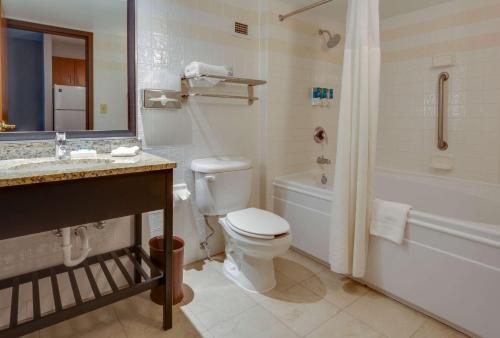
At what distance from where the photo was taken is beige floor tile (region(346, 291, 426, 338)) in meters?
1.62

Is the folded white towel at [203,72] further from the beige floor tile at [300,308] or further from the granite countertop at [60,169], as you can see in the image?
the beige floor tile at [300,308]

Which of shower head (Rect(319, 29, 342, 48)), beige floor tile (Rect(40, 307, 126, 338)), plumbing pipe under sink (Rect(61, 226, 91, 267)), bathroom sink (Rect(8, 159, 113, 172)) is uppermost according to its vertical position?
shower head (Rect(319, 29, 342, 48))

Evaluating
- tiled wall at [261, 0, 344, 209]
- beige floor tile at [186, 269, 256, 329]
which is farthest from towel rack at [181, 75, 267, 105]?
beige floor tile at [186, 269, 256, 329]

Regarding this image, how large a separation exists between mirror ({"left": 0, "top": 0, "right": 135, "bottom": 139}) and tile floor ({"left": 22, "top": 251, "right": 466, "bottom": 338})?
3.29ft

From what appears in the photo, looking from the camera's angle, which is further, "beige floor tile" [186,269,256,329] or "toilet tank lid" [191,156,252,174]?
"toilet tank lid" [191,156,252,174]

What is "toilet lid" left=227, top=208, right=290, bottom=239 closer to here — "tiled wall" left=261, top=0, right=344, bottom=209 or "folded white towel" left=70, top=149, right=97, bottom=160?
"tiled wall" left=261, top=0, right=344, bottom=209

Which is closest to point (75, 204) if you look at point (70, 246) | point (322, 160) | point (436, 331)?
point (70, 246)

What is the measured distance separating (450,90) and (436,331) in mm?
1833

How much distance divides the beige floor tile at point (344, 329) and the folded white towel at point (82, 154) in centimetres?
142

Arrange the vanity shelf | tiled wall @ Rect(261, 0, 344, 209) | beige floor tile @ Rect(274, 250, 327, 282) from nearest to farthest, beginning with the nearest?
the vanity shelf < beige floor tile @ Rect(274, 250, 327, 282) < tiled wall @ Rect(261, 0, 344, 209)

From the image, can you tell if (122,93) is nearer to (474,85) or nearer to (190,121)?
(190,121)

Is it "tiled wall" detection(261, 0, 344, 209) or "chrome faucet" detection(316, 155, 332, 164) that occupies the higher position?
"tiled wall" detection(261, 0, 344, 209)

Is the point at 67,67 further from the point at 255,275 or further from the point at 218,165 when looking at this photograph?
the point at 255,275

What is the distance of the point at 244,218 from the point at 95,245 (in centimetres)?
88
